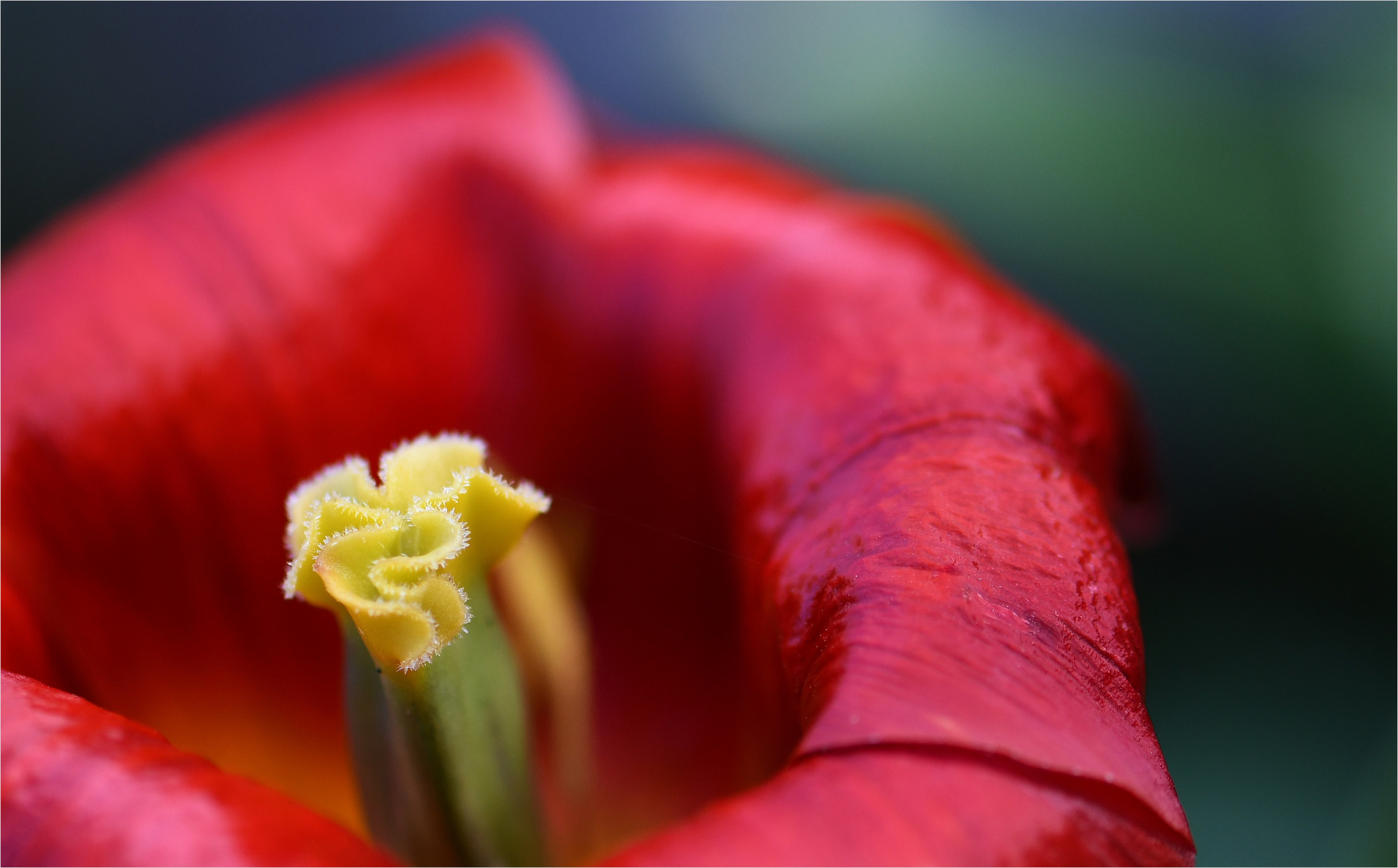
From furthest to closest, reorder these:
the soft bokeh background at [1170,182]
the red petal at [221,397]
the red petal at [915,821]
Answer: the soft bokeh background at [1170,182]
the red petal at [221,397]
the red petal at [915,821]

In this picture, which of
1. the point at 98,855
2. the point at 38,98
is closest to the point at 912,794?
the point at 98,855

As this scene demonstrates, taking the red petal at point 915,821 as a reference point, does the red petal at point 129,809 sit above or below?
above

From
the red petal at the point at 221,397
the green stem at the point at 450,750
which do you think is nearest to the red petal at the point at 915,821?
the green stem at the point at 450,750

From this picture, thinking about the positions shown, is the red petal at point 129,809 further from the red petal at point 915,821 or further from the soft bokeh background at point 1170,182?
the soft bokeh background at point 1170,182

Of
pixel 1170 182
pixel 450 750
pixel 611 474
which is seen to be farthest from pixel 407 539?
pixel 1170 182

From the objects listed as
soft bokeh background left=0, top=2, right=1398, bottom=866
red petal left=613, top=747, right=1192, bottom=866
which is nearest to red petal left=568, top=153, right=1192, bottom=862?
red petal left=613, top=747, right=1192, bottom=866

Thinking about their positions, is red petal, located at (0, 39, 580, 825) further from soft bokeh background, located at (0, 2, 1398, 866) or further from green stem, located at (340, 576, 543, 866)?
soft bokeh background, located at (0, 2, 1398, 866)

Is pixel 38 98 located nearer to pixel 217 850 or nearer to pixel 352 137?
pixel 352 137
